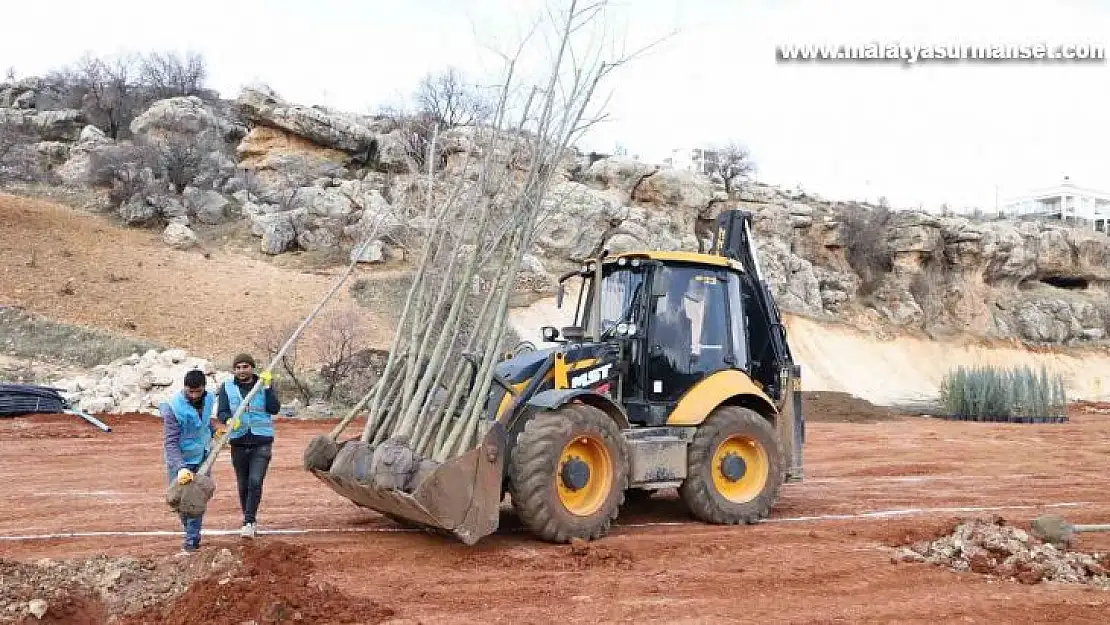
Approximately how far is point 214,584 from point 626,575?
287 cm

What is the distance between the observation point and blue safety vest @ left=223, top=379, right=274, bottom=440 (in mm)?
7121

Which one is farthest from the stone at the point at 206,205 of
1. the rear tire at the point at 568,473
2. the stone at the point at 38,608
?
the stone at the point at 38,608

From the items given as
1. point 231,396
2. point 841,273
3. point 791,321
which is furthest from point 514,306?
point 231,396

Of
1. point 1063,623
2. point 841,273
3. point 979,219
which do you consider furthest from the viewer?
point 979,219

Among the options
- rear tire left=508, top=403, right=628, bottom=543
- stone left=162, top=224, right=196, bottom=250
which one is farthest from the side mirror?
stone left=162, top=224, right=196, bottom=250

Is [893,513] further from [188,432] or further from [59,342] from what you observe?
[59,342]

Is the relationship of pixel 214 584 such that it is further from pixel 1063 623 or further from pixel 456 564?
pixel 1063 623

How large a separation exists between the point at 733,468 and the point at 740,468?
3.6 inches

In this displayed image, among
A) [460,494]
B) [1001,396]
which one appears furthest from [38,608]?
[1001,396]

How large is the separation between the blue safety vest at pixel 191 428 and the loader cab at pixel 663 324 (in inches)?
132

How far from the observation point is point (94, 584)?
18.9 ft

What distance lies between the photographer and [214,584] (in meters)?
5.66

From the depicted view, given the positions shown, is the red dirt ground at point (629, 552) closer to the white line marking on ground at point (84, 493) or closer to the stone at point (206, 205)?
the white line marking on ground at point (84, 493)

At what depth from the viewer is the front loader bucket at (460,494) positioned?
646 centimetres
